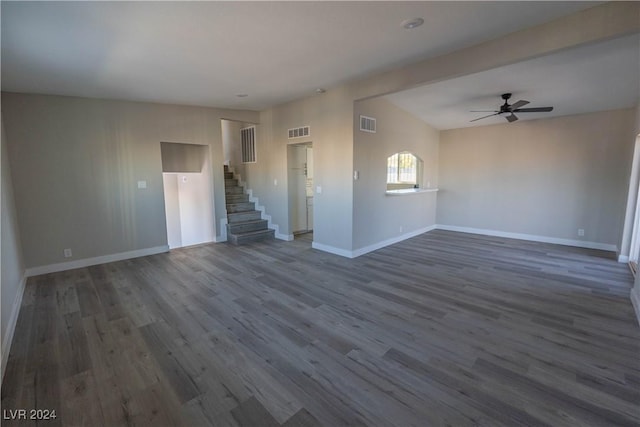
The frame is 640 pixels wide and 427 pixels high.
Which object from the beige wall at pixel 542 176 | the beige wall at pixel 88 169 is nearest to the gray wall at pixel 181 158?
the beige wall at pixel 88 169

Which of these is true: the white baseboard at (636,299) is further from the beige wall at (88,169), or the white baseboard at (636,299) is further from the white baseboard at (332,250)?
the beige wall at (88,169)

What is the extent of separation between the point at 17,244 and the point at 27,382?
109 inches

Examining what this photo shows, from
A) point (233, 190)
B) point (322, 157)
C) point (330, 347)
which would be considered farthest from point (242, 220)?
point (330, 347)

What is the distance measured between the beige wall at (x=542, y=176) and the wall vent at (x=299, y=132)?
396cm

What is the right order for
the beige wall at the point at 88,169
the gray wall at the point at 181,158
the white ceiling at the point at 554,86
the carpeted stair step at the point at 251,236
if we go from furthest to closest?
the gray wall at the point at 181,158, the carpeted stair step at the point at 251,236, the beige wall at the point at 88,169, the white ceiling at the point at 554,86

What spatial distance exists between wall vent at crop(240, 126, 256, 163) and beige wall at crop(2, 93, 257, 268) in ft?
4.31

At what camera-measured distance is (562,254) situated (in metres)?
5.07

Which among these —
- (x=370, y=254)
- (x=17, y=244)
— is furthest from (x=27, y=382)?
(x=370, y=254)

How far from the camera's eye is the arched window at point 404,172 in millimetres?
6812

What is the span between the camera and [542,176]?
5898 mm

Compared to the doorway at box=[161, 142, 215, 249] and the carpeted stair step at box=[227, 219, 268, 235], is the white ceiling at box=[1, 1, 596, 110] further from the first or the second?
the carpeted stair step at box=[227, 219, 268, 235]

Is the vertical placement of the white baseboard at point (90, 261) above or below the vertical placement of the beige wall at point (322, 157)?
below

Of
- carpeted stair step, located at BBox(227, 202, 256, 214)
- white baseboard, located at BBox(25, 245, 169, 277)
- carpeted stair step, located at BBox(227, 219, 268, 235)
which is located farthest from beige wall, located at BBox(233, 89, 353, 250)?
white baseboard, located at BBox(25, 245, 169, 277)

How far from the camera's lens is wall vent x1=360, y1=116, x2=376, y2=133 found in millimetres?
4789
